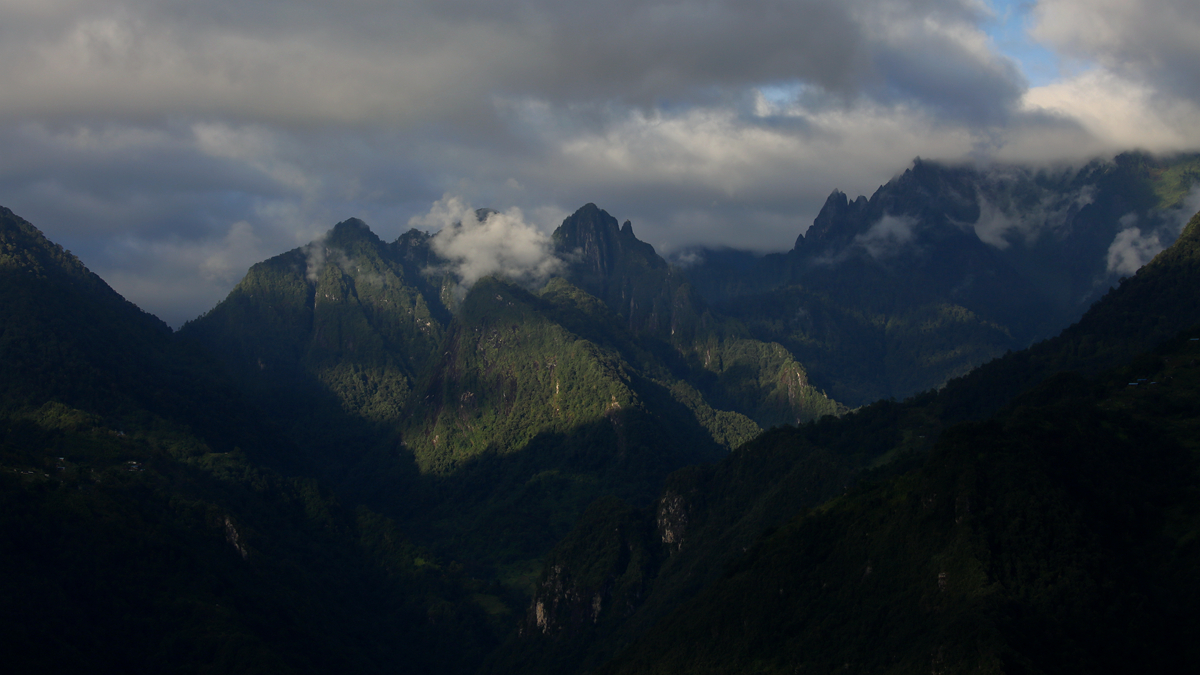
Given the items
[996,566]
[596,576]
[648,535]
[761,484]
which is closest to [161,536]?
[596,576]

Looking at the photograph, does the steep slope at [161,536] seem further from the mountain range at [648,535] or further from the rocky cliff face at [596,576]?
the rocky cliff face at [596,576]

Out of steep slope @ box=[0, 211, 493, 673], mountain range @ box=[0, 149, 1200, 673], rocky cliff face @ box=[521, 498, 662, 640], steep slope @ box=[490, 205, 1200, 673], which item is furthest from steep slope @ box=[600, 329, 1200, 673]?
steep slope @ box=[0, 211, 493, 673]

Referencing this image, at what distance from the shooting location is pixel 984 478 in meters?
74.9

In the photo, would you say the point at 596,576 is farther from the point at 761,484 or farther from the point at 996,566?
the point at 996,566

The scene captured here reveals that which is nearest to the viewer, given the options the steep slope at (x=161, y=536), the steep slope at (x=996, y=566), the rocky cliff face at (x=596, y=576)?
the steep slope at (x=996, y=566)

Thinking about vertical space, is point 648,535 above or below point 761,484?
below

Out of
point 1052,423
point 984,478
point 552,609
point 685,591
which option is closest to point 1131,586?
point 984,478

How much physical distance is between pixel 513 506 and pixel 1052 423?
126520 millimetres

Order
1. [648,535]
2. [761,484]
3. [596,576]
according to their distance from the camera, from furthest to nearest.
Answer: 1. [648,535]
2. [596,576]
3. [761,484]

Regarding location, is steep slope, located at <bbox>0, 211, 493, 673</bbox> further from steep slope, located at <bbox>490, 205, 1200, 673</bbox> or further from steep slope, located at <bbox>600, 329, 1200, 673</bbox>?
steep slope, located at <bbox>600, 329, 1200, 673</bbox>

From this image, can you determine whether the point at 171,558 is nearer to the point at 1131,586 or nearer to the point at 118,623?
the point at 118,623

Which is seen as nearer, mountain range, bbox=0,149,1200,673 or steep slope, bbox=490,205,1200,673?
mountain range, bbox=0,149,1200,673

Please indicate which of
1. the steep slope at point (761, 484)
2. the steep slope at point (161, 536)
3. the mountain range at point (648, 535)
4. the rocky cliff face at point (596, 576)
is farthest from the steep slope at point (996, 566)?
the steep slope at point (161, 536)

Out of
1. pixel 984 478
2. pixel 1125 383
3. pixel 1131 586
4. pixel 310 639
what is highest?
pixel 1125 383
